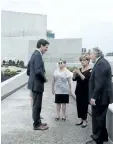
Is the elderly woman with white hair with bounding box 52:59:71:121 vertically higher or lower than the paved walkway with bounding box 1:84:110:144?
higher

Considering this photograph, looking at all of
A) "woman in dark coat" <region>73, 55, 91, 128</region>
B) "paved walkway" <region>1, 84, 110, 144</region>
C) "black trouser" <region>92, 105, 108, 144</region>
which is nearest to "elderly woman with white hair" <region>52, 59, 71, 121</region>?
"paved walkway" <region>1, 84, 110, 144</region>

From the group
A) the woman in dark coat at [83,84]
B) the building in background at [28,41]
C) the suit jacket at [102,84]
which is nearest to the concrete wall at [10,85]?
the woman in dark coat at [83,84]

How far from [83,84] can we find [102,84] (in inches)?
70.9

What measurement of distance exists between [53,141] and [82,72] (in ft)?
6.17

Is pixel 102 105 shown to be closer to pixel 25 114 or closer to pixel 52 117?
pixel 52 117

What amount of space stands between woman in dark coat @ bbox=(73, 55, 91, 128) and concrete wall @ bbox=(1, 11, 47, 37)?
34.1m

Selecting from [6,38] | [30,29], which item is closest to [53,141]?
[6,38]

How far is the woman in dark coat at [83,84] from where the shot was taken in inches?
290

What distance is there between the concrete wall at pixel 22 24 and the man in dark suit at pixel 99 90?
117ft

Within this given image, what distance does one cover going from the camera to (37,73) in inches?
271

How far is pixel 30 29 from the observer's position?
42438mm

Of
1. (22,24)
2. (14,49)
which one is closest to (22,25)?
(22,24)

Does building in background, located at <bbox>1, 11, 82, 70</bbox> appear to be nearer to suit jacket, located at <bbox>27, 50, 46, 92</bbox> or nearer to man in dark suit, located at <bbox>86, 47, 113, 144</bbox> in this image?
suit jacket, located at <bbox>27, 50, 46, 92</bbox>

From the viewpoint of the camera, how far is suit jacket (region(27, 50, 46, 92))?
6900mm
